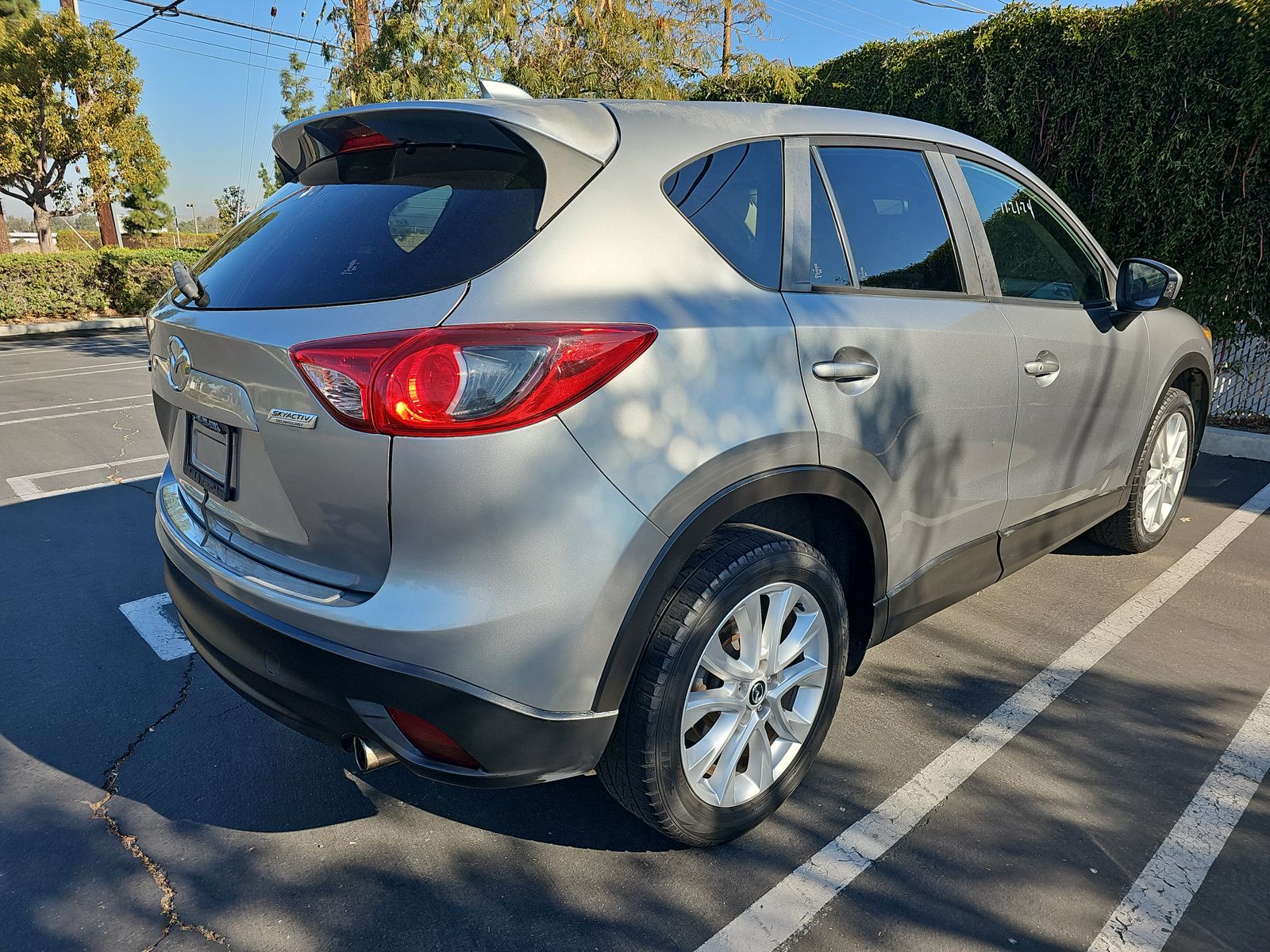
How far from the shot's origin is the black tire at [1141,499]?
157 inches

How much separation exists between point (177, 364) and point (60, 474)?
4.46 m

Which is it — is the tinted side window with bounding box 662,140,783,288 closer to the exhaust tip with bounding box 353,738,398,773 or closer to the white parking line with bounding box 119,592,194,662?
the exhaust tip with bounding box 353,738,398,773

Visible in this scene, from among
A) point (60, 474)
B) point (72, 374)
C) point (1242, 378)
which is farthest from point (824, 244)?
point (72, 374)

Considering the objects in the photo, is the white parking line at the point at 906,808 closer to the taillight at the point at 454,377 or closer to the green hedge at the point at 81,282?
the taillight at the point at 454,377

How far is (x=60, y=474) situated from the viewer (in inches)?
230

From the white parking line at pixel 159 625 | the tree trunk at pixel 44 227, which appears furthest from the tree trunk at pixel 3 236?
the white parking line at pixel 159 625

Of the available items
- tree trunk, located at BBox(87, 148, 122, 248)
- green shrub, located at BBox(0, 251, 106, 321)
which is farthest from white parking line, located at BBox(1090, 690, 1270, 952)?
tree trunk, located at BBox(87, 148, 122, 248)

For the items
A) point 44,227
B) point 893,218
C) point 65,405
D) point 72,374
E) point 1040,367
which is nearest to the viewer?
point 893,218

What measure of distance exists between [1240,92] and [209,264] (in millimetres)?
7193

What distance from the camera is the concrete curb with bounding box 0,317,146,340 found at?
15.5 meters

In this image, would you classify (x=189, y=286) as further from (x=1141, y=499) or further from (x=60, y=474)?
(x=60, y=474)

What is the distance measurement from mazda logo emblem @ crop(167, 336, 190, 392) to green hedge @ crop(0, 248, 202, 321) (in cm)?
1514

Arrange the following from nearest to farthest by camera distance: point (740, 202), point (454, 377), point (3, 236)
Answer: point (454, 377), point (740, 202), point (3, 236)

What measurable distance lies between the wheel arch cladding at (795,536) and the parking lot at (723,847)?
0.56m
